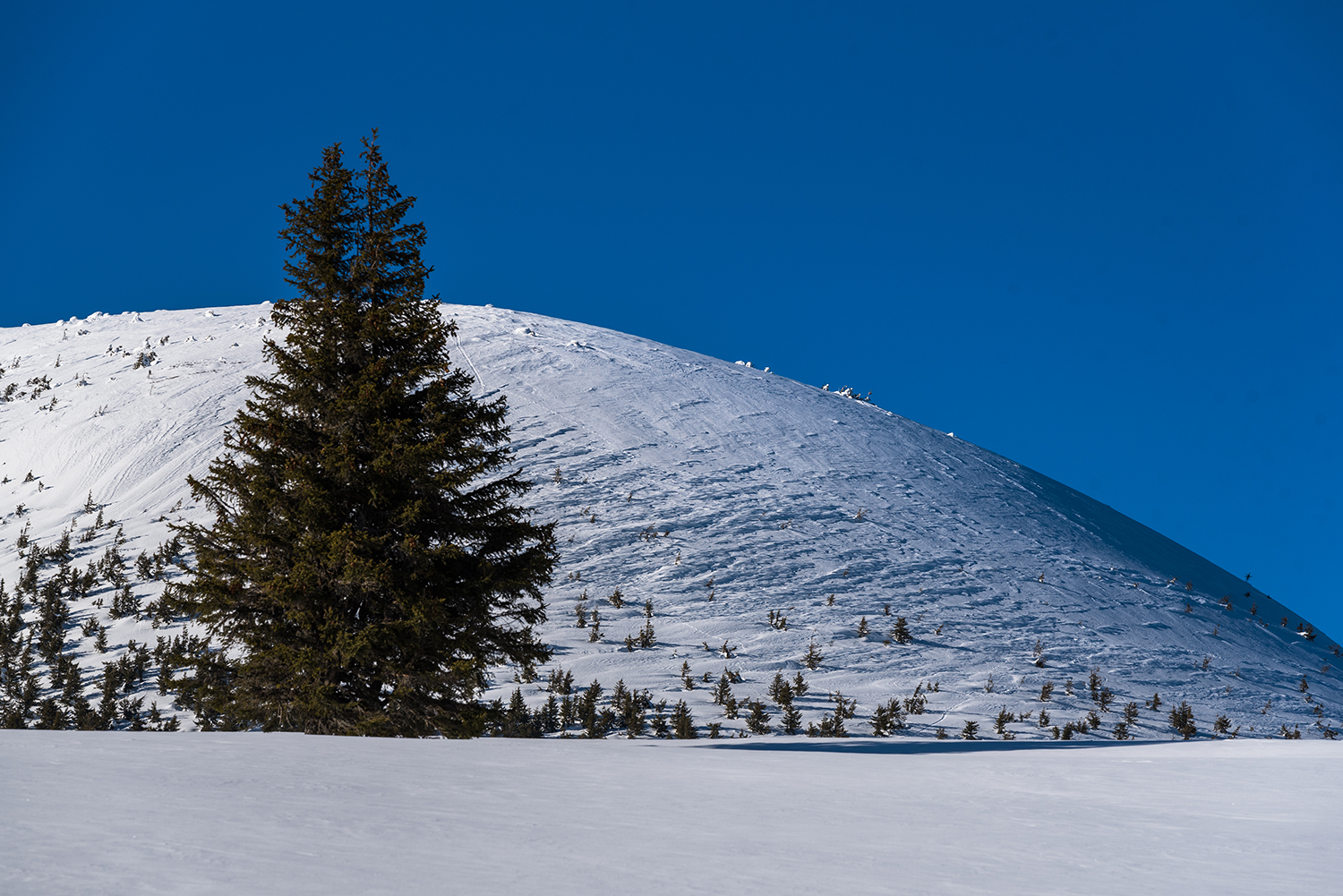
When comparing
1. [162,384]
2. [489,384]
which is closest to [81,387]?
[162,384]

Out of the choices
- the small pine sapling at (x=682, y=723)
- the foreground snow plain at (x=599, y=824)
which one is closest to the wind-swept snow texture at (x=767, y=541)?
the small pine sapling at (x=682, y=723)

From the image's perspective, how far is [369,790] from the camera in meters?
3.84

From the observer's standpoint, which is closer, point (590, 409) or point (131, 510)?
point (131, 510)

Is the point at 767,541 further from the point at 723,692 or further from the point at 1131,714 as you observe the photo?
the point at 1131,714

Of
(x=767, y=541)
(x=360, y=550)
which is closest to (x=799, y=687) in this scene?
(x=767, y=541)

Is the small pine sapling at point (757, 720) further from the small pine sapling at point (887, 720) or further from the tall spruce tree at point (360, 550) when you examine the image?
the tall spruce tree at point (360, 550)

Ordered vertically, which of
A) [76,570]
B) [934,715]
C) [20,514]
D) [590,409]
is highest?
[590,409]

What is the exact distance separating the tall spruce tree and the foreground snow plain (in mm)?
4301

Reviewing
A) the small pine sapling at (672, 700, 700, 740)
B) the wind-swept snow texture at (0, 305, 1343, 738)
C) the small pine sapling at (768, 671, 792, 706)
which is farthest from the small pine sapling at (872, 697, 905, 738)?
the small pine sapling at (672, 700, 700, 740)

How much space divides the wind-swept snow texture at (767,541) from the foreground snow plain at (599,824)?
351 inches

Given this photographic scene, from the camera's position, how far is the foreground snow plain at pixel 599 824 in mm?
2604

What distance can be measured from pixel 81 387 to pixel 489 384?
15.3 metres

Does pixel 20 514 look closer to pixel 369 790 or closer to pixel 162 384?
pixel 162 384

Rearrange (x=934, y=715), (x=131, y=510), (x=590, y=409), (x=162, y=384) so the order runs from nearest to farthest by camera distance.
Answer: (x=934, y=715) < (x=131, y=510) < (x=590, y=409) < (x=162, y=384)
